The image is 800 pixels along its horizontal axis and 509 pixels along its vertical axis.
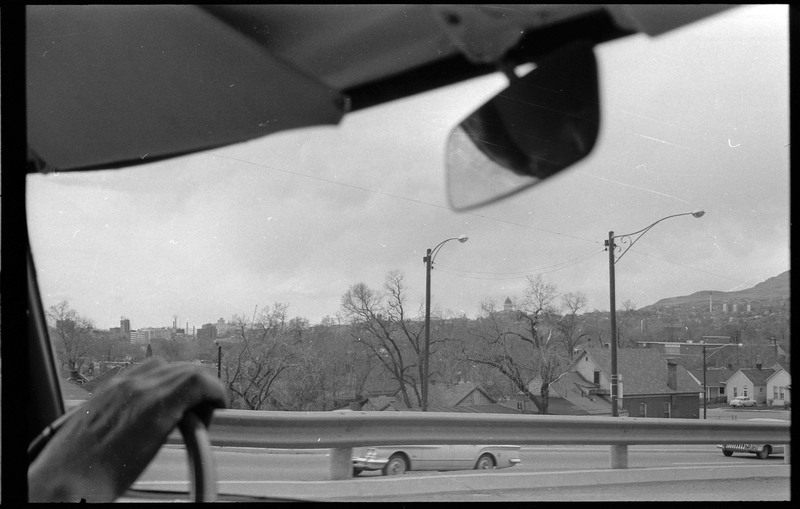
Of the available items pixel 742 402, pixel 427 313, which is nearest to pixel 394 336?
pixel 427 313

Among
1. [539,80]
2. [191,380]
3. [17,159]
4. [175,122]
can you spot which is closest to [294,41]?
[175,122]

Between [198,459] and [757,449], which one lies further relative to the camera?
[757,449]

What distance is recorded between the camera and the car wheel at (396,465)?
5.67 feet

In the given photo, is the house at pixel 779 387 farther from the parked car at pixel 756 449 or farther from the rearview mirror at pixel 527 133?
the rearview mirror at pixel 527 133

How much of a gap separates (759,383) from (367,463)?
1055 mm

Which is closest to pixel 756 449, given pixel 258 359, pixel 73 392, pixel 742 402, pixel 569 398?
pixel 742 402

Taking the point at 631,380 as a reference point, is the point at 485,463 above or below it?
below

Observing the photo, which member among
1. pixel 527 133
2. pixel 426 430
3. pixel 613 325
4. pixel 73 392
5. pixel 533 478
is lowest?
pixel 533 478

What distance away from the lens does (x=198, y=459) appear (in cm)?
169

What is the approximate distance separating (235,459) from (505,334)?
0.76 m

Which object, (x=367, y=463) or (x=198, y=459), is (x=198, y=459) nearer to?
(x=198, y=459)

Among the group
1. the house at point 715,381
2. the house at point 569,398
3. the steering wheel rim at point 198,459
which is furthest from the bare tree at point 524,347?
the steering wheel rim at point 198,459

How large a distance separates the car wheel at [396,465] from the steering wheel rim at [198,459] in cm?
44

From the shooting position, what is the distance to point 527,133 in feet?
5.52
